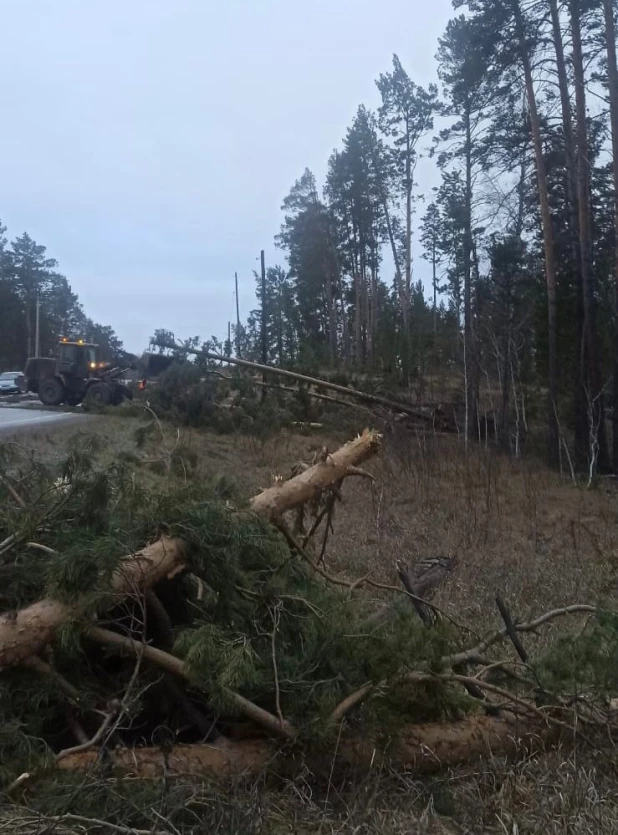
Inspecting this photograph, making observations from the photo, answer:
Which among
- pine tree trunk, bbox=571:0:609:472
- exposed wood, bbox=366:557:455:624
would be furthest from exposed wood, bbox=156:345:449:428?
exposed wood, bbox=366:557:455:624

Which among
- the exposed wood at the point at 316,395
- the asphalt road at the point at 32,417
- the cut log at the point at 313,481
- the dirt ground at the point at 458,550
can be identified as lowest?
the dirt ground at the point at 458,550

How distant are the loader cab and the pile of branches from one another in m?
18.5

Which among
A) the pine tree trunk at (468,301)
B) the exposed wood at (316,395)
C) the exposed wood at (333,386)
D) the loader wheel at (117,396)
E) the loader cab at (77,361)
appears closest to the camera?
the exposed wood at (333,386)

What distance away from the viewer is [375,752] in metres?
3.56

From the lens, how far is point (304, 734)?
3.47 meters

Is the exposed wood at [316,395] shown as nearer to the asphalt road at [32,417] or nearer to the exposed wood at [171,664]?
the asphalt road at [32,417]

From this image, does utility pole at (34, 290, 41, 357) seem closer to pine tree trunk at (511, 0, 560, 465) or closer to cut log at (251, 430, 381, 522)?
pine tree trunk at (511, 0, 560, 465)

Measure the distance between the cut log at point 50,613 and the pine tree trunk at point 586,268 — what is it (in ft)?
46.9

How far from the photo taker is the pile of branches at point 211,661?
348 centimetres

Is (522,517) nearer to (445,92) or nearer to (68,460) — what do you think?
(68,460)

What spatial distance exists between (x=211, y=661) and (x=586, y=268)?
52.3 feet

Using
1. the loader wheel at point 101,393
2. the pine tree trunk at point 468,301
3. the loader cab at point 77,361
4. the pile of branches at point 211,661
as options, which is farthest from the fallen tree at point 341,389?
the pile of branches at point 211,661

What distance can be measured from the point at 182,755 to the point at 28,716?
62 cm

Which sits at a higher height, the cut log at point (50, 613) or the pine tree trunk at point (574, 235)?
the pine tree trunk at point (574, 235)
